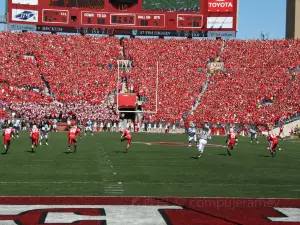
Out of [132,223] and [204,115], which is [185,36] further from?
[132,223]

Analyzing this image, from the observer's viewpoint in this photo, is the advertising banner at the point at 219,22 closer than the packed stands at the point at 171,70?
No

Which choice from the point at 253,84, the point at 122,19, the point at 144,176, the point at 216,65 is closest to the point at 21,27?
the point at 122,19

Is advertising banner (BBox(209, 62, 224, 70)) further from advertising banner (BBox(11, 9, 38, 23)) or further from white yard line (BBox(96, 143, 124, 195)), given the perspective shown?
white yard line (BBox(96, 143, 124, 195))

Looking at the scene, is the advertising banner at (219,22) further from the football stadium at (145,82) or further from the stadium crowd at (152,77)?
the stadium crowd at (152,77)

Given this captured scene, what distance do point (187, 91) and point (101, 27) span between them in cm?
1278

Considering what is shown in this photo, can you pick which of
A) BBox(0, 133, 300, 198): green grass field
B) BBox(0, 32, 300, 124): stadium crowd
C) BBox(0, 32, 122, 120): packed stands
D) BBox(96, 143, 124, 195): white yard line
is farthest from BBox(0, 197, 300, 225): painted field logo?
BBox(0, 32, 122, 120): packed stands

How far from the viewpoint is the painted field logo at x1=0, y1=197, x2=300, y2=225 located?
27.3ft

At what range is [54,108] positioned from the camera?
157 ft

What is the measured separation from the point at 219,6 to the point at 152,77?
36.8ft

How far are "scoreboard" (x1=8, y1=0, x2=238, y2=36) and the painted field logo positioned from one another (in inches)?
1910

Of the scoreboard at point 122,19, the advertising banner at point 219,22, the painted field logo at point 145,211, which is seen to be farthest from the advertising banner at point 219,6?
the painted field logo at point 145,211

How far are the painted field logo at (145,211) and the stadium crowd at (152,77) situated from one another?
122ft

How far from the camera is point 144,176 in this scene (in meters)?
14.6

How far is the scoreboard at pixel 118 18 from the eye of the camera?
2233 inches
